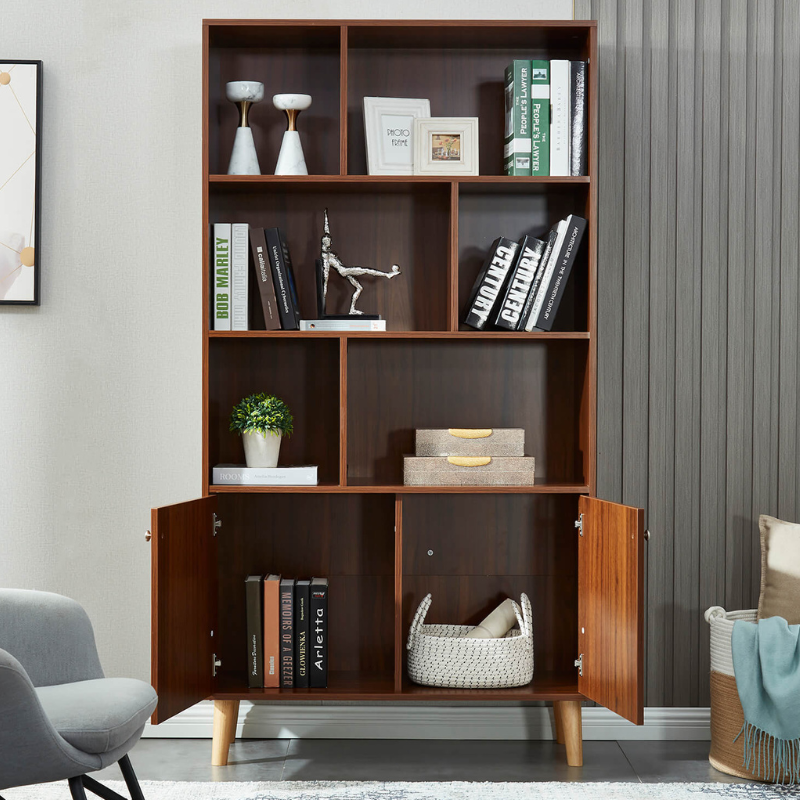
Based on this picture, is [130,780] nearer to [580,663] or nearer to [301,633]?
[301,633]

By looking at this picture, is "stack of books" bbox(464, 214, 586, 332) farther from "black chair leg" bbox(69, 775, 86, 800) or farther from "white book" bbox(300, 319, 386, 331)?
"black chair leg" bbox(69, 775, 86, 800)

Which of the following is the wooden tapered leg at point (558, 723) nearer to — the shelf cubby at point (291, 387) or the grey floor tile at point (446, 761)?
the grey floor tile at point (446, 761)

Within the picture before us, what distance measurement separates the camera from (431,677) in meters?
2.25

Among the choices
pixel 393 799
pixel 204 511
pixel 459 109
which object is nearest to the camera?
pixel 393 799

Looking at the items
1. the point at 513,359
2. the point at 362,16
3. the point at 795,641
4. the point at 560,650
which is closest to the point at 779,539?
the point at 795,641

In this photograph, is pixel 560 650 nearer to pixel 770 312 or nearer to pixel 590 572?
pixel 590 572

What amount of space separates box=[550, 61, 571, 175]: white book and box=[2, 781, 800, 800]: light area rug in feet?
5.33

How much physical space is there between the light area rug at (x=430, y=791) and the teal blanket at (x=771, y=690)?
7 cm

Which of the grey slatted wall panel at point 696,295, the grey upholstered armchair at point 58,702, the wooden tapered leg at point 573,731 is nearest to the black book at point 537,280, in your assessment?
the grey slatted wall panel at point 696,295

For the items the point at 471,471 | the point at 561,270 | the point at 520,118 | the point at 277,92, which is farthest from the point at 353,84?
the point at 471,471

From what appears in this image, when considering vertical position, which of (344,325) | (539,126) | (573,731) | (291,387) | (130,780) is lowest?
(573,731)

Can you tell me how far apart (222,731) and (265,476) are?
723 millimetres

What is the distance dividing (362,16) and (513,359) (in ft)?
3.65

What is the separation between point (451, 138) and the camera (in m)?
2.25
